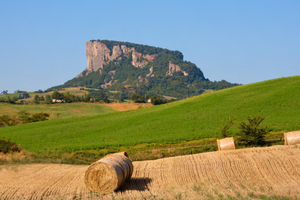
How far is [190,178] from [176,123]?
29.4 m

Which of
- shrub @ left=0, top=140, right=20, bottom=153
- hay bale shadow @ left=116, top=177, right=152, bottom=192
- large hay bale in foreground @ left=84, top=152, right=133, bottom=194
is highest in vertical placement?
large hay bale in foreground @ left=84, top=152, right=133, bottom=194

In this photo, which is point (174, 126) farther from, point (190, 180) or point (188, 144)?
point (190, 180)

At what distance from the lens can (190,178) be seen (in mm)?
17531

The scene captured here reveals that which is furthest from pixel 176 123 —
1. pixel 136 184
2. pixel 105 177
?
pixel 105 177

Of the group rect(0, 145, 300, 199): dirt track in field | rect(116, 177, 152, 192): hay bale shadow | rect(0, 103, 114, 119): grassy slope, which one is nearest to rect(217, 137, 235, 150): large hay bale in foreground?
rect(0, 145, 300, 199): dirt track in field

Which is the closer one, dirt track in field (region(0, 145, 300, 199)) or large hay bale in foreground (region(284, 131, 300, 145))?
dirt track in field (region(0, 145, 300, 199))

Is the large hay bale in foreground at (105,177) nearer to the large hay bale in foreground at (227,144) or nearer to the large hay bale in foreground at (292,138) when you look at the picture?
the large hay bale in foreground at (227,144)

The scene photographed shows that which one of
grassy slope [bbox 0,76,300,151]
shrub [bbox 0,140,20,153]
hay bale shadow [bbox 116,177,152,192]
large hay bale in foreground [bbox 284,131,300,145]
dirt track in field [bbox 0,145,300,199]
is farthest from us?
grassy slope [bbox 0,76,300,151]

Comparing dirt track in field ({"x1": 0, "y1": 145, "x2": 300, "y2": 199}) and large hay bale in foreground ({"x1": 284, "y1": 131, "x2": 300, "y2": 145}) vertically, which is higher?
large hay bale in foreground ({"x1": 284, "y1": 131, "x2": 300, "y2": 145})

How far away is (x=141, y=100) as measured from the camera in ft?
578

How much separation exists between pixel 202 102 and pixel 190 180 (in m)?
42.6

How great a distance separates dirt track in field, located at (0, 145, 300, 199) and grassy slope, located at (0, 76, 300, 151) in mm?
16868

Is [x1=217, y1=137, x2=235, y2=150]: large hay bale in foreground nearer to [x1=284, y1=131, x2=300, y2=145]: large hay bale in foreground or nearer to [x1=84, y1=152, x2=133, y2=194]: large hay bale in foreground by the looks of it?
[x1=284, y1=131, x2=300, y2=145]: large hay bale in foreground

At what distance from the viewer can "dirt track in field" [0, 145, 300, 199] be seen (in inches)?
593
